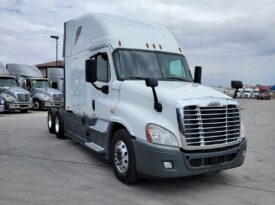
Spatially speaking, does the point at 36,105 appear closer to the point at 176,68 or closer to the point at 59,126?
the point at 59,126

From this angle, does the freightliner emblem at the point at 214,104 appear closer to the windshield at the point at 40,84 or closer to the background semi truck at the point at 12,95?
the background semi truck at the point at 12,95

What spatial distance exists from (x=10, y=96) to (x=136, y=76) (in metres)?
16.8

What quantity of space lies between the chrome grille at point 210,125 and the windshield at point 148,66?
154 cm

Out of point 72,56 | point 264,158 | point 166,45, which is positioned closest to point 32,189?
point 166,45

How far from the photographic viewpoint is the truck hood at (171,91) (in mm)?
5414

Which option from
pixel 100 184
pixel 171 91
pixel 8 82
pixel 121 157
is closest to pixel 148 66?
pixel 171 91

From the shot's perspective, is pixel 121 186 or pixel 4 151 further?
pixel 4 151

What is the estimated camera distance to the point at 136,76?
255 inches

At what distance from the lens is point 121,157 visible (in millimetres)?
5910

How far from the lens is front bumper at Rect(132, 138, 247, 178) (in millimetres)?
5137

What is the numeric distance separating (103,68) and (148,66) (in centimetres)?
94

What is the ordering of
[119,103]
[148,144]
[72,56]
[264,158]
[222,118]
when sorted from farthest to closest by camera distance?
[72,56], [264,158], [119,103], [222,118], [148,144]

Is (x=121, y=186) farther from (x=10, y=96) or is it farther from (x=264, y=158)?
(x=10, y=96)

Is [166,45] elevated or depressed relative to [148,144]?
elevated
